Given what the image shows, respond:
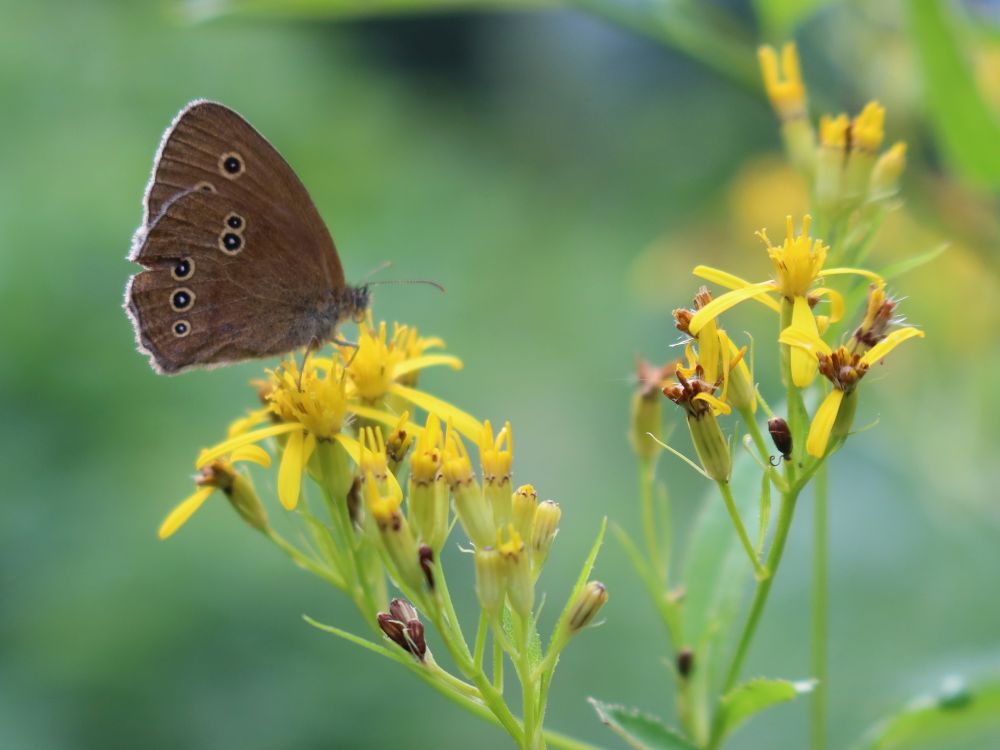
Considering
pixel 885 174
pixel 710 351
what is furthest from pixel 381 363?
pixel 885 174

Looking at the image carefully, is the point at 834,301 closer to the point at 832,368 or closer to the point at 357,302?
the point at 832,368

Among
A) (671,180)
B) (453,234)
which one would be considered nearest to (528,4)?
(453,234)

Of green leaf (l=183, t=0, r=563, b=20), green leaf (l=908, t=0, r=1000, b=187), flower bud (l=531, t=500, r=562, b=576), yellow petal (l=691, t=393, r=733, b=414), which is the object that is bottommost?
flower bud (l=531, t=500, r=562, b=576)

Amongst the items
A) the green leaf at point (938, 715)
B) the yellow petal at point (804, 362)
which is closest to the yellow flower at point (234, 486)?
the yellow petal at point (804, 362)

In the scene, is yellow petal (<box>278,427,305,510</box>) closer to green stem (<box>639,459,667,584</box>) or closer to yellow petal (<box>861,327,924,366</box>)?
green stem (<box>639,459,667,584</box>)

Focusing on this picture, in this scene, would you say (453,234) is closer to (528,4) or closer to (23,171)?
(23,171)

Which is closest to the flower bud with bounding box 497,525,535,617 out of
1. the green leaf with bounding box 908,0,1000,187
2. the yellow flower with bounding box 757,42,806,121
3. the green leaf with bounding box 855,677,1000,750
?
the green leaf with bounding box 855,677,1000,750
